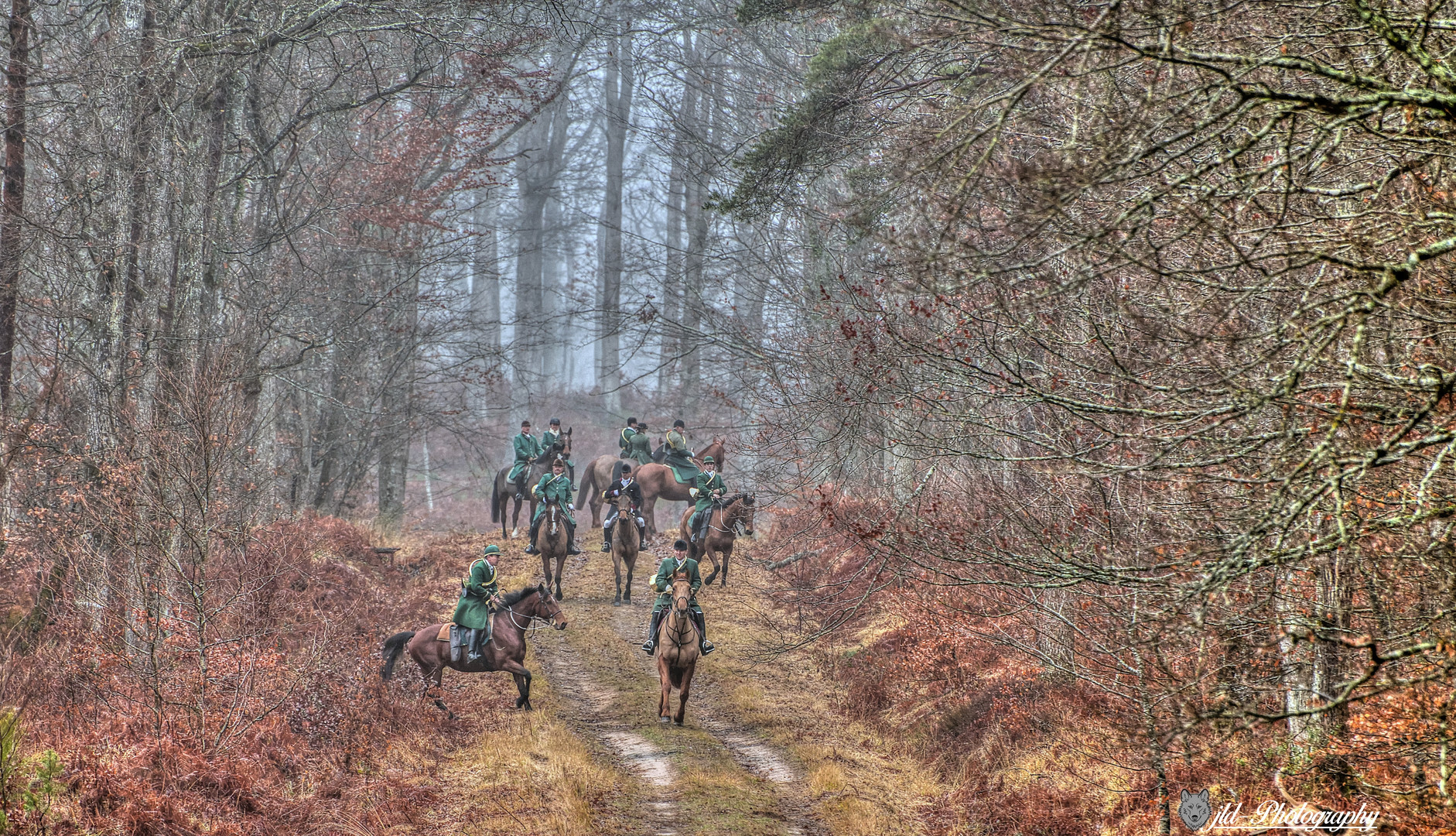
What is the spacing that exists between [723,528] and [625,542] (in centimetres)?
186

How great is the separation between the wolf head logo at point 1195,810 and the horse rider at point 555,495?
469 inches

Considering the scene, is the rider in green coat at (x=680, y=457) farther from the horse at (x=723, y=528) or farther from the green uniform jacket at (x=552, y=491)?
the green uniform jacket at (x=552, y=491)

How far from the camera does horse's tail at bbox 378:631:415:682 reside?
480 inches

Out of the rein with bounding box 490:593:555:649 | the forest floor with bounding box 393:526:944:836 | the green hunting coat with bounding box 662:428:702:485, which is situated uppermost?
the green hunting coat with bounding box 662:428:702:485

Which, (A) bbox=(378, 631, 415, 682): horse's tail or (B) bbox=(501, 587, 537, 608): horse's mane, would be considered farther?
(B) bbox=(501, 587, 537, 608): horse's mane

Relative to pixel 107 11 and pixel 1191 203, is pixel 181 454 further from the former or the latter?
pixel 1191 203

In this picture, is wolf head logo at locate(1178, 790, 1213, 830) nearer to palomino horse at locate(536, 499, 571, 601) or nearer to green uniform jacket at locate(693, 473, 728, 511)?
green uniform jacket at locate(693, 473, 728, 511)

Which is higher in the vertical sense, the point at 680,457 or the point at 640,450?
the point at 640,450

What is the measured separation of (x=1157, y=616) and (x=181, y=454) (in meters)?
8.83

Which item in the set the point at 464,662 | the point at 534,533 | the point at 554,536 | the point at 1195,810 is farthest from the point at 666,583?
the point at 1195,810

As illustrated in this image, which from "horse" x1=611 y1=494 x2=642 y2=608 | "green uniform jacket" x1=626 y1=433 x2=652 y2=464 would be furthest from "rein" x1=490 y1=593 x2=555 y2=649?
"green uniform jacket" x1=626 y1=433 x2=652 y2=464

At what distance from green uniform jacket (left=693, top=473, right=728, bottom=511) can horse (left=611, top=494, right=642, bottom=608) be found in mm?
1303

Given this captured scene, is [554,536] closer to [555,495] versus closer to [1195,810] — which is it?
A: [555,495]

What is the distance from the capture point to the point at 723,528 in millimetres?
17750
